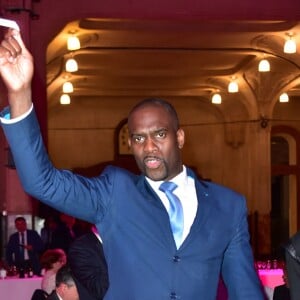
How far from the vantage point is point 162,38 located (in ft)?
42.9

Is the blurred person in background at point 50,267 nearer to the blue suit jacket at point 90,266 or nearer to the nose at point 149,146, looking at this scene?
the blue suit jacket at point 90,266

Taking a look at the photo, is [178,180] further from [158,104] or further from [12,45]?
[12,45]

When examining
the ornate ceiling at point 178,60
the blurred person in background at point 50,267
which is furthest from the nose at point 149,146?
the ornate ceiling at point 178,60

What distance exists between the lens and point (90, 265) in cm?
441

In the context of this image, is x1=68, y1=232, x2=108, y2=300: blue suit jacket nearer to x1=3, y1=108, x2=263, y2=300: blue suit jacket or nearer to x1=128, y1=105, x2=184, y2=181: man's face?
x1=3, y1=108, x2=263, y2=300: blue suit jacket

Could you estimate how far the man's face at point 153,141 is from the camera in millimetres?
2422

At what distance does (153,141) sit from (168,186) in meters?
0.16

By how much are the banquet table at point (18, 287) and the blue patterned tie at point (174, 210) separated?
19.6ft

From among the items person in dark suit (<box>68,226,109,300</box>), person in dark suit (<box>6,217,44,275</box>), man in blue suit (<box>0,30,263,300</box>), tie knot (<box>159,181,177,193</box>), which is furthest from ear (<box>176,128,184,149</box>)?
person in dark suit (<box>6,217,44,275</box>)

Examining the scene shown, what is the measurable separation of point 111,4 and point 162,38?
2.93 meters

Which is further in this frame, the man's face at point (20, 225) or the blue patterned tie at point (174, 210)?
the man's face at point (20, 225)

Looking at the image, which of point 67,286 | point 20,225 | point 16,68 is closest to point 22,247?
point 20,225

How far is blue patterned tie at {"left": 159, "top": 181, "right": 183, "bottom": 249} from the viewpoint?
97.7 inches

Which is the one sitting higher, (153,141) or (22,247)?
(153,141)
